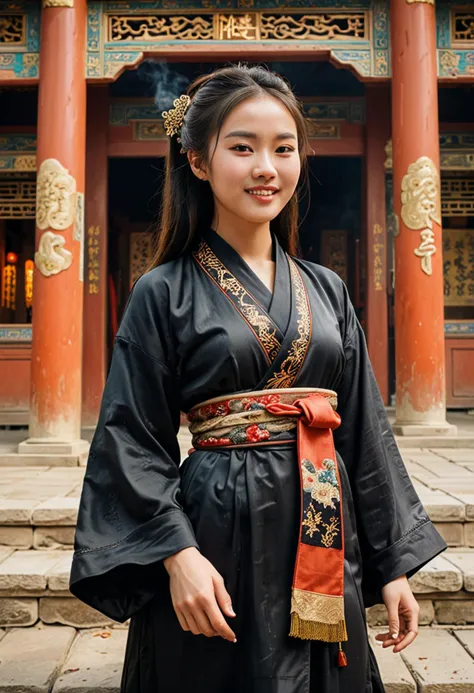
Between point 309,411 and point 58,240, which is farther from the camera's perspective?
point 58,240

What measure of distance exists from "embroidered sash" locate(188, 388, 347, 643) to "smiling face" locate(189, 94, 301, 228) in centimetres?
43

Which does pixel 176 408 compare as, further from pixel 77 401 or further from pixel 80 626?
pixel 77 401

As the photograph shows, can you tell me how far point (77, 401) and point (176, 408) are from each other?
4489 mm

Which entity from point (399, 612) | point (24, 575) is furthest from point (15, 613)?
point (399, 612)

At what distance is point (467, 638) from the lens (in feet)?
9.24

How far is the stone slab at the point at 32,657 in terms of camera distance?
2379 mm

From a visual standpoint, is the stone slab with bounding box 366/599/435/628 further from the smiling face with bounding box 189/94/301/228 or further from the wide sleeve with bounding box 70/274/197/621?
the smiling face with bounding box 189/94/301/228

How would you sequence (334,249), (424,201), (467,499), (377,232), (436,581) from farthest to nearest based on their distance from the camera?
(334,249) → (377,232) → (424,201) → (467,499) → (436,581)

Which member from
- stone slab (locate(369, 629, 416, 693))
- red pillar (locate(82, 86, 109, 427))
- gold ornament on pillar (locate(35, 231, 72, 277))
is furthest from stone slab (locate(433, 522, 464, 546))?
red pillar (locate(82, 86, 109, 427))

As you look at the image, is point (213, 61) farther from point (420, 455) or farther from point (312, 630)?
point (312, 630)

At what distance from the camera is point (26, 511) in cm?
342

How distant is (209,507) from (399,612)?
513mm

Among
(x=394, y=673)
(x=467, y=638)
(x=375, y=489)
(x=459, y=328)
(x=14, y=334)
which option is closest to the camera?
(x=375, y=489)

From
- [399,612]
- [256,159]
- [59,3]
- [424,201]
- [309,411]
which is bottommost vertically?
[399,612]
